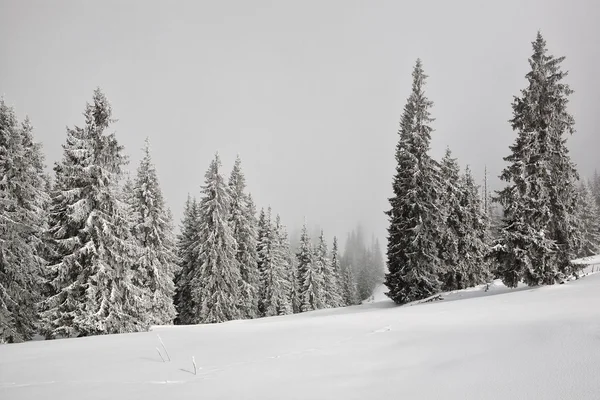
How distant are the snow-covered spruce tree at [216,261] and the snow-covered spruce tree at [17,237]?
12.7 metres

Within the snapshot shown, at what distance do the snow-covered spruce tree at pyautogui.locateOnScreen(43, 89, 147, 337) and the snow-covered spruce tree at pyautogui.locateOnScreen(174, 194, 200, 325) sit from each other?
13974 mm

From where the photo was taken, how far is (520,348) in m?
5.68

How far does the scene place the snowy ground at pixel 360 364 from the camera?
4566 mm

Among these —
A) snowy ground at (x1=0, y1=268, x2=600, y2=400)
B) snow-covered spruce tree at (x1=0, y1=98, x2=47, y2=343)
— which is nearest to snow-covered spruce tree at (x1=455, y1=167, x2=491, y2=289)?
snowy ground at (x1=0, y1=268, x2=600, y2=400)

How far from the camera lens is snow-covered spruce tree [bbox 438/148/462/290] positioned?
2969cm

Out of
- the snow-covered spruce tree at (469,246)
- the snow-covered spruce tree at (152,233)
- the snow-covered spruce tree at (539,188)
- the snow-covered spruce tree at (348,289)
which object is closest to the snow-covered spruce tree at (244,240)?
the snow-covered spruce tree at (152,233)

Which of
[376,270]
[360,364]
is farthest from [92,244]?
[376,270]

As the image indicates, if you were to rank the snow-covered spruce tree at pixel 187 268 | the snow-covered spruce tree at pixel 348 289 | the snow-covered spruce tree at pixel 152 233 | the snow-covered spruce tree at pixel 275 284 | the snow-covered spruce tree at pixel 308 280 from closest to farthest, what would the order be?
the snow-covered spruce tree at pixel 152 233 → the snow-covered spruce tree at pixel 187 268 → the snow-covered spruce tree at pixel 275 284 → the snow-covered spruce tree at pixel 308 280 → the snow-covered spruce tree at pixel 348 289

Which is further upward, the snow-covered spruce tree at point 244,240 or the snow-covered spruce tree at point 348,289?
the snow-covered spruce tree at point 244,240

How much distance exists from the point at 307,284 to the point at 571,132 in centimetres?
3358

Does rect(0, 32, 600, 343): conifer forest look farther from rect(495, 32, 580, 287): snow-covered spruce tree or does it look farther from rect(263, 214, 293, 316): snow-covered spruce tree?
rect(263, 214, 293, 316): snow-covered spruce tree

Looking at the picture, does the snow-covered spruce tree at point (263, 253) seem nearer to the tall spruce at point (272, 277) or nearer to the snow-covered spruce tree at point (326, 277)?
the tall spruce at point (272, 277)

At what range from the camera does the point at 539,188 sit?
1722 centimetres

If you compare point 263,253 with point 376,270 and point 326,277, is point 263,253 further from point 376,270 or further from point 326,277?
point 376,270
